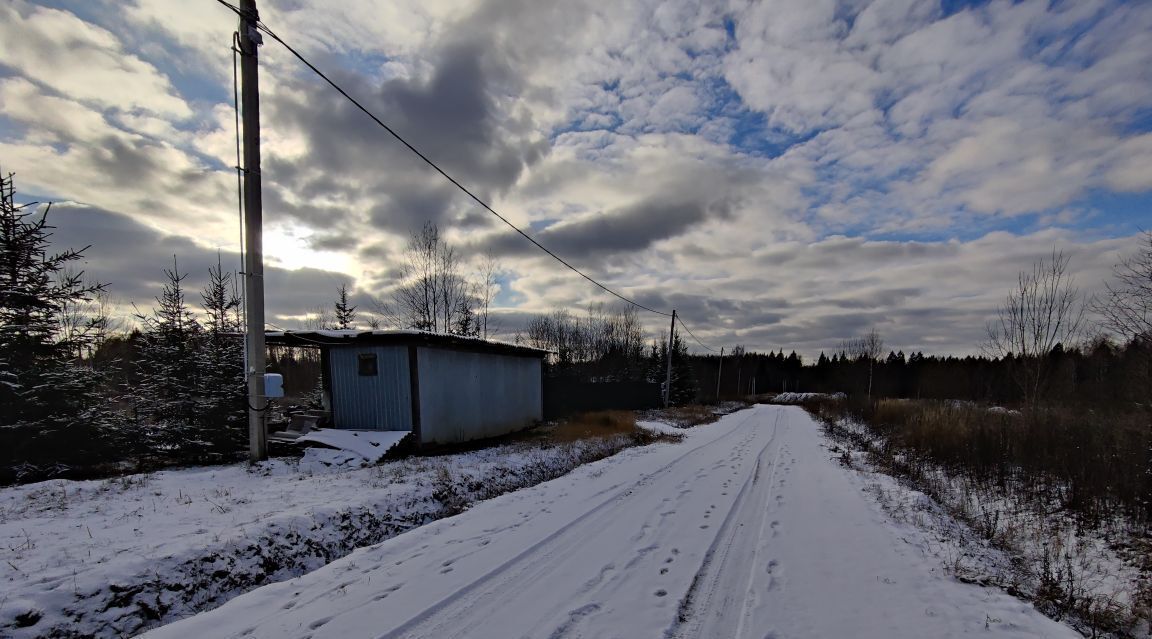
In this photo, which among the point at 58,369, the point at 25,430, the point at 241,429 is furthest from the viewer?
the point at 241,429

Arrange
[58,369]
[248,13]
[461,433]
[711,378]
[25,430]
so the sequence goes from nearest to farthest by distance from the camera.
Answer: [248,13] → [25,430] → [58,369] → [461,433] → [711,378]

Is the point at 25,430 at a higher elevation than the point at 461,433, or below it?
higher

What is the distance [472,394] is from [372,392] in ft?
10.5

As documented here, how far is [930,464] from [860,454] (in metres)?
2.12

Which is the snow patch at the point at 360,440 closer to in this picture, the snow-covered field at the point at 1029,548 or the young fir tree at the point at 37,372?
the young fir tree at the point at 37,372

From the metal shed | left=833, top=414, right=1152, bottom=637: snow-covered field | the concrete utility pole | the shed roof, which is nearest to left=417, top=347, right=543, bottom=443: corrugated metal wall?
the metal shed

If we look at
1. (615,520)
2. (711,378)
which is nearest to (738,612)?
(615,520)

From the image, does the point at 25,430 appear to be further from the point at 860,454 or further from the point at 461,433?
the point at 860,454

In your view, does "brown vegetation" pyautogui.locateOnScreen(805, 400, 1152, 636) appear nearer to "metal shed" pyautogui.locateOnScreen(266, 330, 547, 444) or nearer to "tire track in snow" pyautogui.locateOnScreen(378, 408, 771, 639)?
"tire track in snow" pyautogui.locateOnScreen(378, 408, 771, 639)

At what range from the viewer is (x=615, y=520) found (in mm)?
6023

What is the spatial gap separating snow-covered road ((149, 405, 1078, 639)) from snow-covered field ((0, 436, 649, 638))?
633 mm


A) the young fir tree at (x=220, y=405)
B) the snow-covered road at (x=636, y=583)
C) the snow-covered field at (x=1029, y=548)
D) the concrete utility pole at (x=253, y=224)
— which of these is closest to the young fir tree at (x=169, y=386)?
the young fir tree at (x=220, y=405)

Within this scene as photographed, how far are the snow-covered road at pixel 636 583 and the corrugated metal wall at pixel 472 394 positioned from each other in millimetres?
6616

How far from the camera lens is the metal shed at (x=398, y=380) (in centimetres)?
1241
